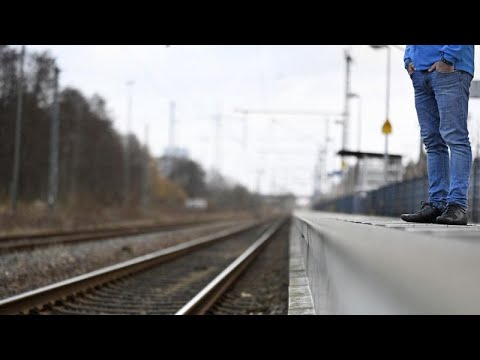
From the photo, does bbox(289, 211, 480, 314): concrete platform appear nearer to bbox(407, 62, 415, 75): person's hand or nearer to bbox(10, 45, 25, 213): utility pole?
bbox(407, 62, 415, 75): person's hand

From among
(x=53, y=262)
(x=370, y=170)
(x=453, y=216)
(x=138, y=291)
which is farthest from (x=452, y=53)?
(x=370, y=170)

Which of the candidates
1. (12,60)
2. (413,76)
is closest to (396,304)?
A: (413,76)

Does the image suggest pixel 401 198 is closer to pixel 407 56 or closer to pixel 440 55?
pixel 407 56

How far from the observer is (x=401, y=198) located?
13.3m

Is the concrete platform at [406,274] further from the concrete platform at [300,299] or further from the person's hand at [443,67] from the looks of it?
the person's hand at [443,67]

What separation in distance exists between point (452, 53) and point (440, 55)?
0.37 feet

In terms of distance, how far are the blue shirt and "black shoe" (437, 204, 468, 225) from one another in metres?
0.93

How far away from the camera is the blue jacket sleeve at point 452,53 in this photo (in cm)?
402

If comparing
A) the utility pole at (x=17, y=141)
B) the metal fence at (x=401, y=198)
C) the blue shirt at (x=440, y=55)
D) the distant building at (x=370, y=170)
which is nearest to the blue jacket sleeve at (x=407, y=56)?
the blue shirt at (x=440, y=55)
